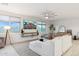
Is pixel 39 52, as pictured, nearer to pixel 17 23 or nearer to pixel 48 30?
pixel 48 30

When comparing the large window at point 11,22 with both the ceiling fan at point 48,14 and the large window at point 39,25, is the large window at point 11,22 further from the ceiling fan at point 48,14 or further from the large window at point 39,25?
the ceiling fan at point 48,14

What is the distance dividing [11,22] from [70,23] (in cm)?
181

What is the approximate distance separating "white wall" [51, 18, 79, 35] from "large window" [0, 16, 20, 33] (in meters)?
1.10

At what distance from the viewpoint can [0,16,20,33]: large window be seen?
91.5 inches

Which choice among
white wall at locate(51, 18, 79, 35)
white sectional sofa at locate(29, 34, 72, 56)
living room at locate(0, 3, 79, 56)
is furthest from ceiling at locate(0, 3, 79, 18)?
white sectional sofa at locate(29, 34, 72, 56)

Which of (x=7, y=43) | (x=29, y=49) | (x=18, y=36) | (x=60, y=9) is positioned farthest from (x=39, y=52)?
(x=60, y=9)

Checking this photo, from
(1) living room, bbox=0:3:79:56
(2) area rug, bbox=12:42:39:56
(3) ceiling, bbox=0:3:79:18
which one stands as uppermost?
(3) ceiling, bbox=0:3:79:18

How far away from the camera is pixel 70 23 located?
2.50 metres

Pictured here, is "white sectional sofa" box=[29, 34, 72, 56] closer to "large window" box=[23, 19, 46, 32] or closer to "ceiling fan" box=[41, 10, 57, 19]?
"large window" box=[23, 19, 46, 32]

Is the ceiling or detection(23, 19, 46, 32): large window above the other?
the ceiling

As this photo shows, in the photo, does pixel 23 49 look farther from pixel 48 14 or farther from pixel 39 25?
pixel 48 14

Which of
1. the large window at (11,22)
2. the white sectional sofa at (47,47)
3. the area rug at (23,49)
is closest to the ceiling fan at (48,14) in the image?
the white sectional sofa at (47,47)

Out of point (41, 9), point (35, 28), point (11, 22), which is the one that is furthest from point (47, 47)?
point (11, 22)

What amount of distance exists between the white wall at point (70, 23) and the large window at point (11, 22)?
3.60 feet
